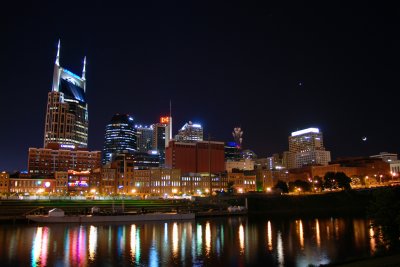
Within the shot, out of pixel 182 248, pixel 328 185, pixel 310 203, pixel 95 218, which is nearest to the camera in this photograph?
pixel 182 248

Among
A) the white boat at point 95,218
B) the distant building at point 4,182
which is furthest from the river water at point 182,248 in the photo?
the distant building at point 4,182

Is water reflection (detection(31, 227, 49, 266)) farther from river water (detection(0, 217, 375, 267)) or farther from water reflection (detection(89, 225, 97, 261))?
water reflection (detection(89, 225, 97, 261))

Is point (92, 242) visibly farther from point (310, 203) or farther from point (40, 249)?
point (310, 203)

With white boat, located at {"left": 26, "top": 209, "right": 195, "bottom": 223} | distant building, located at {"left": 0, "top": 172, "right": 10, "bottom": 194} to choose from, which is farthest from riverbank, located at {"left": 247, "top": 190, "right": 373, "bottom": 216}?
distant building, located at {"left": 0, "top": 172, "right": 10, "bottom": 194}

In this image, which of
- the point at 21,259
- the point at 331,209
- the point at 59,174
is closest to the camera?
the point at 21,259

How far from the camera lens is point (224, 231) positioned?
7762 cm

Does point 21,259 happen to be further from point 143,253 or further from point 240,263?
point 240,263

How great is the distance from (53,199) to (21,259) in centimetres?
8157

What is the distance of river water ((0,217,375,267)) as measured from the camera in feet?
149

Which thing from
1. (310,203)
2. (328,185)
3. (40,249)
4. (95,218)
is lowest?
(40,249)

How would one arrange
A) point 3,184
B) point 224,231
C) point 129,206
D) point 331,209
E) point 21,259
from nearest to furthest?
point 21,259 → point 224,231 → point 129,206 → point 331,209 → point 3,184

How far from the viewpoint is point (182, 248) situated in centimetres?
5500

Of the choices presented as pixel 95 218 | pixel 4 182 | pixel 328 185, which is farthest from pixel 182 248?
pixel 328 185

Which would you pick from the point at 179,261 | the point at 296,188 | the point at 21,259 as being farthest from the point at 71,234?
the point at 296,188
